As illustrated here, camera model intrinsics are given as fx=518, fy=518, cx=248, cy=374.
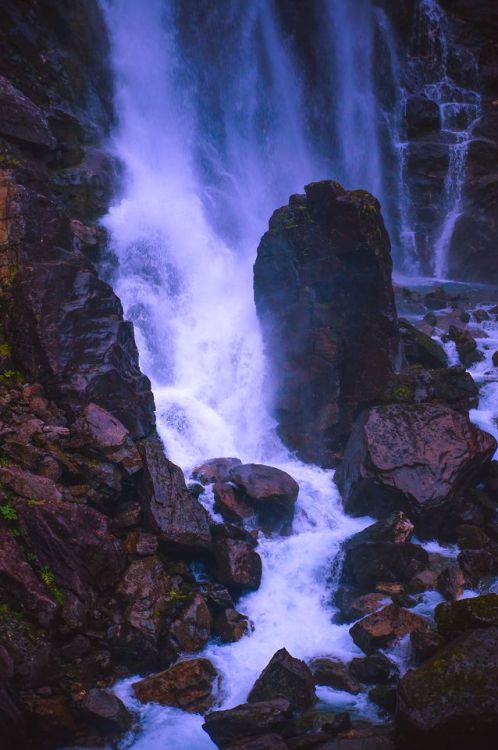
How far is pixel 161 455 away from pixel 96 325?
376cm

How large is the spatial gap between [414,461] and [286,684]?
6.91 metres

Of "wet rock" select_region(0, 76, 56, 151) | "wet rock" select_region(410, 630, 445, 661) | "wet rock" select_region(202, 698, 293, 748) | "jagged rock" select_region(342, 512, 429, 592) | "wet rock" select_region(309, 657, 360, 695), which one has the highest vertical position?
"wet rock" select_region(0, 76, 56, 151)

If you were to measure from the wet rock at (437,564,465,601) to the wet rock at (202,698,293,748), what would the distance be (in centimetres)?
443

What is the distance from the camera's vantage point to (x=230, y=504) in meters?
12.5

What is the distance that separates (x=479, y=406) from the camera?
57.9ft

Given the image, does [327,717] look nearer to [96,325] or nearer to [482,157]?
[96,325]

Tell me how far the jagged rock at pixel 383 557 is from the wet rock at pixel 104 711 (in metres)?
5.49

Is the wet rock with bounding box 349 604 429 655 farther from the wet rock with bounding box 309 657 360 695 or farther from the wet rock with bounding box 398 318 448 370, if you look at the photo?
the wet rock with bounding box 398 318 448 370

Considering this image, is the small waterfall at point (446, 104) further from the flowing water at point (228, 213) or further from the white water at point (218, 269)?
the white water at point (218, 269)

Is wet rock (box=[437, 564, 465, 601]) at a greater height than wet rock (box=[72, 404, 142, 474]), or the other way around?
wet rock (box=[72, 404, 142, 474])

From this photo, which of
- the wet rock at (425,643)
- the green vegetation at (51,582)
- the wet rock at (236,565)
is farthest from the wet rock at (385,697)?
the green vegetation at (51,582)

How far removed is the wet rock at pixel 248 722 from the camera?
23.5ft

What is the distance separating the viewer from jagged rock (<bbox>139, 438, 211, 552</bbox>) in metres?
10.1

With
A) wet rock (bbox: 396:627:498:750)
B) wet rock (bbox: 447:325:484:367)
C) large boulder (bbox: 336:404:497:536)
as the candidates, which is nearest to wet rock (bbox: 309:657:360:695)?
wet rock (bbox: 396:627:498:750)
